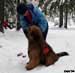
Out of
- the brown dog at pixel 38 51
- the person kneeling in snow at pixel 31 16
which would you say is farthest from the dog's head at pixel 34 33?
the person kneeling in snow at pixel 31 16

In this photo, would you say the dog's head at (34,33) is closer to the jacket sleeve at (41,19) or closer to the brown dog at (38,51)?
the brown dog at (38,51)

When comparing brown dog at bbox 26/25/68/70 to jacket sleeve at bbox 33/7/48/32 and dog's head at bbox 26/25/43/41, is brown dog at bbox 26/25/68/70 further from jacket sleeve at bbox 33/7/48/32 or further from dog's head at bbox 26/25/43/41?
jacket sleeve at bbox 33/7/48/32

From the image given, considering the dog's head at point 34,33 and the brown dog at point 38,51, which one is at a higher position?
the dog's head at point 34,33

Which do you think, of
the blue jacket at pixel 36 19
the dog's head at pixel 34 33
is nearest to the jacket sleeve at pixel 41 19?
the blue jacket at pixel 36 19

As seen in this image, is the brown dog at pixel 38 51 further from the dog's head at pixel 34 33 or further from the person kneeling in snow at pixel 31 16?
the person kneeling in snow at pixel 31 16

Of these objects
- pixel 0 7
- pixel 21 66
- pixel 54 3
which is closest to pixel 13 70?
pixel 21 66

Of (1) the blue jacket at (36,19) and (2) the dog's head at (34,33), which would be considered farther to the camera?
(1) the blue jacket at (36,19)

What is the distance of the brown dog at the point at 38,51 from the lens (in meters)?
8.54

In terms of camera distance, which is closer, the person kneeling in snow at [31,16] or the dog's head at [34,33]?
the dog's head at [34,33]

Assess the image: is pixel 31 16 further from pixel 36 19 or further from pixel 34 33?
pixel 34 33

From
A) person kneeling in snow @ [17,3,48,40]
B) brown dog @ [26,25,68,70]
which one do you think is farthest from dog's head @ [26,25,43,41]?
person kneeling in snow @ [17,3,48,40]

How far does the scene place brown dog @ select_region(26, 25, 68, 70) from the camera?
8.54 meters

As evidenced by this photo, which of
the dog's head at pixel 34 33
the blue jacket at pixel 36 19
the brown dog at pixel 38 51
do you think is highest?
the blue jacket at pixel 36 19

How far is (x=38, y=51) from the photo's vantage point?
342 inches
